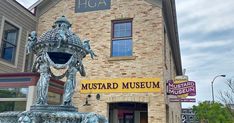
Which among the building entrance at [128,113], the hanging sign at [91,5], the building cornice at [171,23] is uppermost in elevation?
the hanging sign at [91,5]

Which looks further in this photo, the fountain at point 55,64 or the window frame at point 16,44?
the window frame at point 16,44

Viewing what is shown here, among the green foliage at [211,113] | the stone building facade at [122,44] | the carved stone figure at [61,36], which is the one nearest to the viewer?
the carved stone figure at [61,36]

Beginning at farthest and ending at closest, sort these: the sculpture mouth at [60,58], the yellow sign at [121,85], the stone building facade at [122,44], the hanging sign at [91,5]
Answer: the hanging sign at [91,5], the stone building facade at [122,44], the yellow sign at [121,85], the sculpture mouth at [60,58]

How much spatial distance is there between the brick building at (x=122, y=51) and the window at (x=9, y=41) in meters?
1.49

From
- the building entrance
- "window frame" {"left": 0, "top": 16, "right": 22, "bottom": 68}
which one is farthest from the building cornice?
"window frame" {"left": 0, "top": 16, "right": 22, "bottom": 68}

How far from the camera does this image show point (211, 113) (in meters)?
33.0

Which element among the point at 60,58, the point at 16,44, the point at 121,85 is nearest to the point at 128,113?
the point at 121,85

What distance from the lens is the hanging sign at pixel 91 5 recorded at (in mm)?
13836

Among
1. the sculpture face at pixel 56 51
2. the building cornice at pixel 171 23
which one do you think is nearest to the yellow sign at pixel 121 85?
the building cornice at pixel 171 23

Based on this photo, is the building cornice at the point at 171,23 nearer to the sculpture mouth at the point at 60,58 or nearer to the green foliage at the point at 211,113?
the sculpture mouth at the point at 60,58

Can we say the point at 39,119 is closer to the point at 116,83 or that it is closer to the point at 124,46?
the point at 116,83

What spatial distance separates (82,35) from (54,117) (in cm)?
931

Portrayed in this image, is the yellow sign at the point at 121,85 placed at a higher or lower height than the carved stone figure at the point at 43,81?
higher

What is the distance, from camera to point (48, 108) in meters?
5.29
